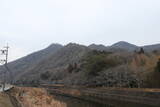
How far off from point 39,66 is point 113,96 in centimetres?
14234

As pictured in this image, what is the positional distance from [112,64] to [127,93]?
3700cm

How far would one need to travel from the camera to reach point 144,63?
57.4 meters

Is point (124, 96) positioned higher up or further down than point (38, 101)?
higher up

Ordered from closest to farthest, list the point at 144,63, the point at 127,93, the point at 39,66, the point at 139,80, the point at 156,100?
the point at 156,100, the point at 127,93, the point at 139,80, the point at 144,63, the point at 39,66

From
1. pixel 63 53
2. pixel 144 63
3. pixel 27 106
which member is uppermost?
pixel 63 53

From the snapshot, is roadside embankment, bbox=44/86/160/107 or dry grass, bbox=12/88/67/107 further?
roadside embankment, bbox=44/86/160/107

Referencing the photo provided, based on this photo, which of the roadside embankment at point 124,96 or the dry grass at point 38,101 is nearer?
the dry grass at point 38,101

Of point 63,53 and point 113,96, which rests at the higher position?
point 63,53

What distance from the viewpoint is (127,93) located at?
124ft

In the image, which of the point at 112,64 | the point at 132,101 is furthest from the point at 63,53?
the point at 132,101

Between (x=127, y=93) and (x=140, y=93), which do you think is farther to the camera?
(x=127, y=93)

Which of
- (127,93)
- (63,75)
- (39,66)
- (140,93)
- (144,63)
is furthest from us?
(39,66)

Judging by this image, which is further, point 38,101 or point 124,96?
point 124,96

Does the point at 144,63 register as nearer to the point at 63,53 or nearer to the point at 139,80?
the point at 139,80
